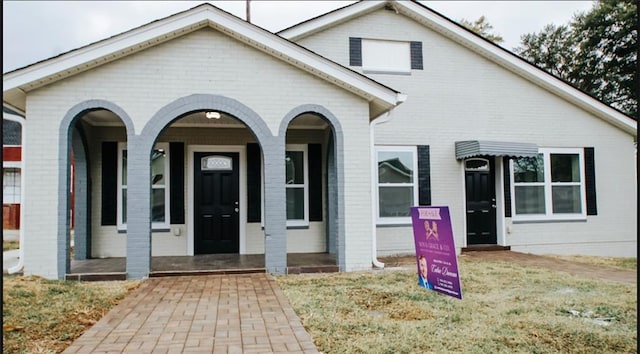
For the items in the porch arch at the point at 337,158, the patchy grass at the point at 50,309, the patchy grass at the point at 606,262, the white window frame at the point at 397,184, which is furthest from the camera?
the white window frame at the point at 397,184

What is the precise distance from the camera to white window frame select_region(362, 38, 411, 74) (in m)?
12.2

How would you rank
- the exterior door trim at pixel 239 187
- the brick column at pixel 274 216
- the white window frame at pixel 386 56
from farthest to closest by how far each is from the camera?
1. the white window frame at pixel 386 56
2. the exterior door trim at pixel 239 187
3. the brick column at pixel 274 216

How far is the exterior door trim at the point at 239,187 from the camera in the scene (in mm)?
10688

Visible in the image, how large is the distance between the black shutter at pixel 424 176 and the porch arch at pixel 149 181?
4.50 m

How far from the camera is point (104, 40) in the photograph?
8.02 metres

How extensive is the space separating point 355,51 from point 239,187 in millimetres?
4391

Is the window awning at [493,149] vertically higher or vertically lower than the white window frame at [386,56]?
lower

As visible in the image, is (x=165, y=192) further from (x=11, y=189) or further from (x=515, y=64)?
(x=11, y=189)

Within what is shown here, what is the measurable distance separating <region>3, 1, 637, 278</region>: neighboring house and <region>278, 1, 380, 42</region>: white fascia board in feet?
0.14

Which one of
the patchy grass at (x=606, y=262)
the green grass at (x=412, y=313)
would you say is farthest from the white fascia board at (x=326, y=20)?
the patchy grass at (x=606, y=262)

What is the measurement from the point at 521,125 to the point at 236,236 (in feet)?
25.5

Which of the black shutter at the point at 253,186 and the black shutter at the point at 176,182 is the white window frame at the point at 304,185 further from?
the black shutter at the point at 176,182

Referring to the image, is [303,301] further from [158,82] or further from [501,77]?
[501,77]

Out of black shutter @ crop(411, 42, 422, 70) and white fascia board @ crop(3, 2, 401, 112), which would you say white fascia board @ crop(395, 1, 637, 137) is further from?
white fascia board @ crop(3, 2, 401, 112)
